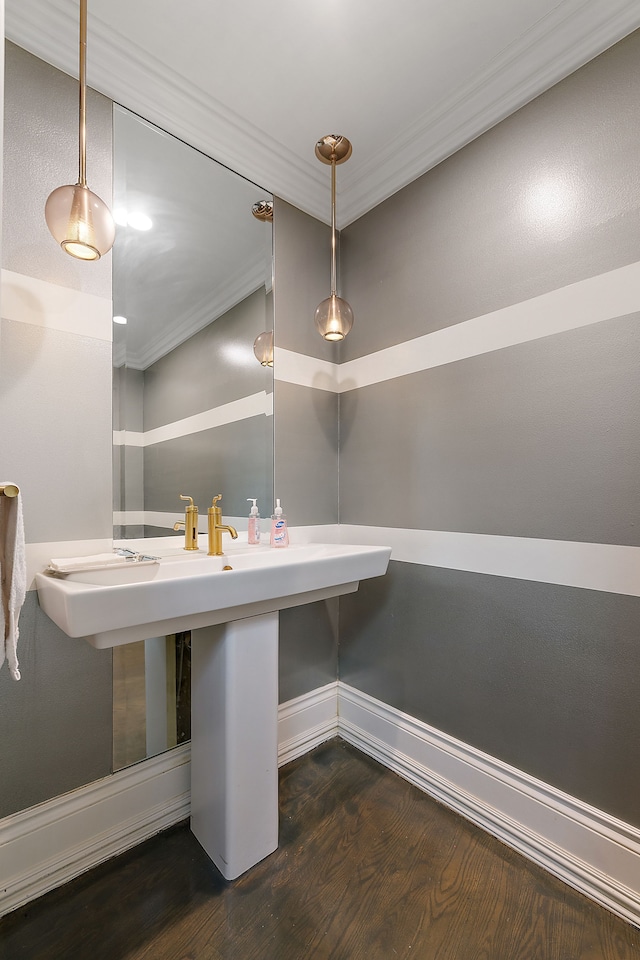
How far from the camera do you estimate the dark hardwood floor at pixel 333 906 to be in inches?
45.9

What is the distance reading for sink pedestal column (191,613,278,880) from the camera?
137 cm

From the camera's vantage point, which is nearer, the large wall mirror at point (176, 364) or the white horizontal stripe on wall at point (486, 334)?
the white horizontal stripe on wall at point (486, 334)

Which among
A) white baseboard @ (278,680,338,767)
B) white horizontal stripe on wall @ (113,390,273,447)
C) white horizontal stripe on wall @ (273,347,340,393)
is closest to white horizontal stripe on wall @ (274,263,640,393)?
white horizontal stripe on wall @ (273,347,340,393)

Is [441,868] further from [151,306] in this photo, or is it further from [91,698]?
[151,306]

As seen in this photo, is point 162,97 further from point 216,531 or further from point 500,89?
point 216,531

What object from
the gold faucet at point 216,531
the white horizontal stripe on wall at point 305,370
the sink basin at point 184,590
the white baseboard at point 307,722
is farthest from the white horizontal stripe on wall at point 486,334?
the white baseboard at point 307,722

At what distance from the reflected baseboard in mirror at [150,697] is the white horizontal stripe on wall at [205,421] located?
2.24 ft

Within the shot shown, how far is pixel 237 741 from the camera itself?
1375 mm

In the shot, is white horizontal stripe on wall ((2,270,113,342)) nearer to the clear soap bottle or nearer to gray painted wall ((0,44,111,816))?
gray painted wall ((0,44,111,816))

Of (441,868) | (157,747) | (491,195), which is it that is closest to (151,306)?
(491,195)

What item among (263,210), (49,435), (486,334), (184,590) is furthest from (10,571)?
(263,210)

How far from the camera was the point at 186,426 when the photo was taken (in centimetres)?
174

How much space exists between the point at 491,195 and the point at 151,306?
4.09 ft

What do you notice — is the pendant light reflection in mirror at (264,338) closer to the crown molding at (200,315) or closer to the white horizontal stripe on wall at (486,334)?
the white horizontal stripe on wall at (486,334)
